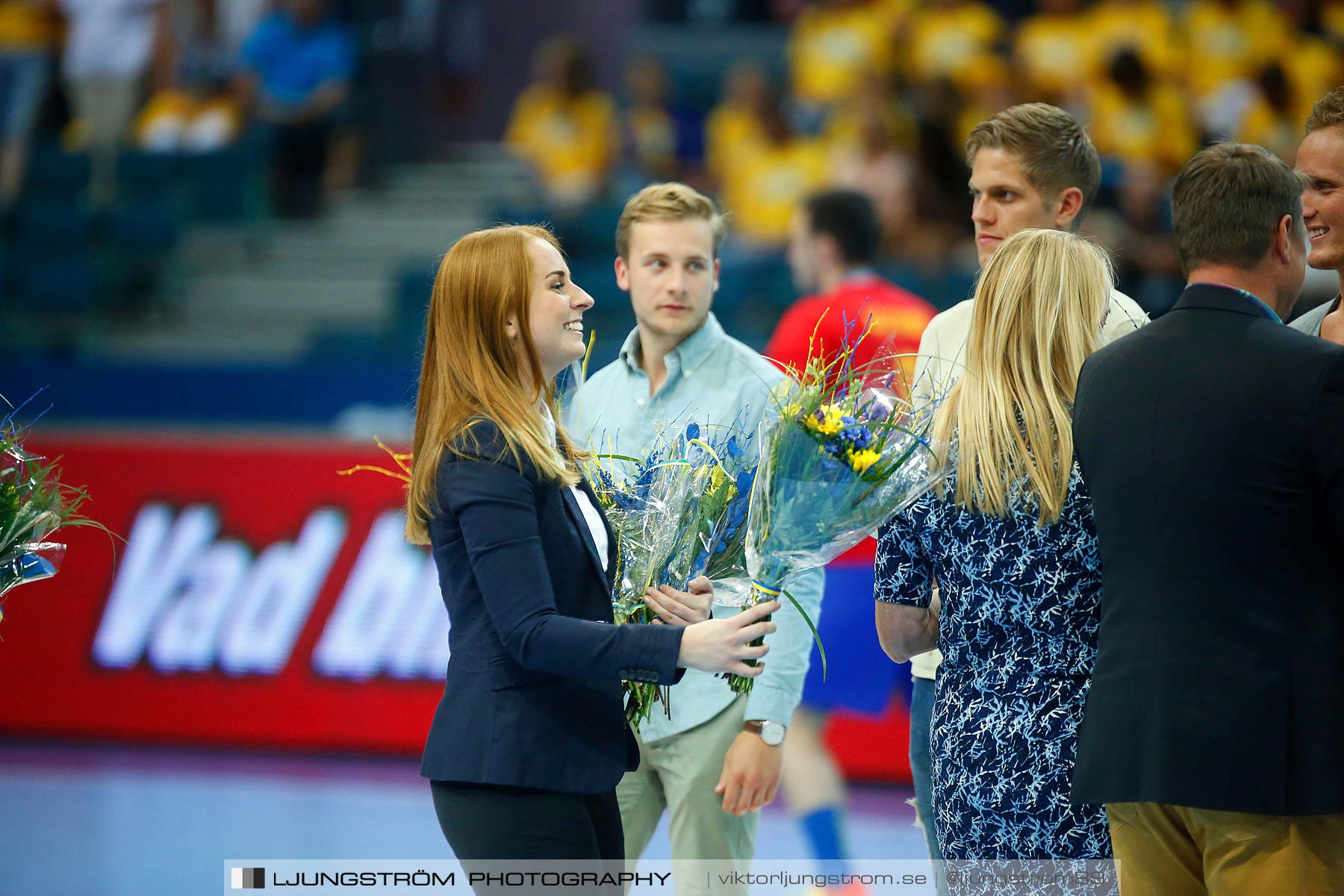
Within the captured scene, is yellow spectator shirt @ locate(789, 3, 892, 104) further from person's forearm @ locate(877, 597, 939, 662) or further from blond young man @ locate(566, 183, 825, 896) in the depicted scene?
person's forearm @ locate(877, 597, 939, 662)

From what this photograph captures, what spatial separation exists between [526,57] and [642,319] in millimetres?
9343

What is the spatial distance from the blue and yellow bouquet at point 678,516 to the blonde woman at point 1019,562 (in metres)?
0.36

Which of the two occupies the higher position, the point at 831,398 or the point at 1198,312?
the point at 1198,312

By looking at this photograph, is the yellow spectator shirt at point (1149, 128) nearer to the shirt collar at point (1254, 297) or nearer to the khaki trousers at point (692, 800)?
the khaki trousers at point (692, 800)

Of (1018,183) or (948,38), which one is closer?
(1018,183)

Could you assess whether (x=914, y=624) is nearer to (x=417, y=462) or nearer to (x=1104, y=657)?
(x=1104, y=657)

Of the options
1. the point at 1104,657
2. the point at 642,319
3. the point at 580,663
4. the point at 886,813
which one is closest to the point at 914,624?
the point at 1104,657

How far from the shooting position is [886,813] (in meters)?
5.27

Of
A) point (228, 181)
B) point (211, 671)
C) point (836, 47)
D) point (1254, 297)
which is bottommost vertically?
point (211, 671)

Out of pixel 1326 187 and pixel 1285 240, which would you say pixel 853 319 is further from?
pixel 1285 240

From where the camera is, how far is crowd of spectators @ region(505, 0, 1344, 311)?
7375 mm

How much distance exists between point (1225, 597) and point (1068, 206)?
1.28 metres

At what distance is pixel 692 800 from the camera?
297 cm

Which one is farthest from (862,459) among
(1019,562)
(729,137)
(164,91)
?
(164,91)
